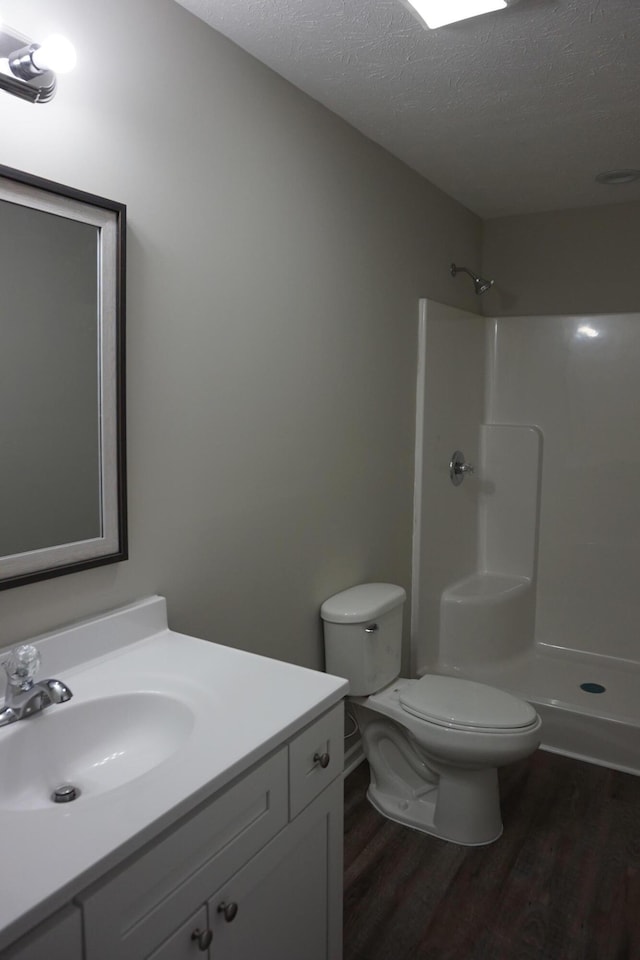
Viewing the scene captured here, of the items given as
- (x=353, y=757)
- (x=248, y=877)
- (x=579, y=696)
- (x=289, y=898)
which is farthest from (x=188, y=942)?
(x=579, y=696)

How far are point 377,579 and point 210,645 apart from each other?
121 centimetres

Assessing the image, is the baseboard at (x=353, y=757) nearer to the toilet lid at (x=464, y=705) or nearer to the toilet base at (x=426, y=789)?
the toilet base at (x=426, y=789)

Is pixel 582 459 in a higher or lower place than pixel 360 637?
higher

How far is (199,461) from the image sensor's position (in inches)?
72.7

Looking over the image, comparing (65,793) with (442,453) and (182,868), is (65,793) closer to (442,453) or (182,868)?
(182,868)

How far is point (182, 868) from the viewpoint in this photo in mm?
1073

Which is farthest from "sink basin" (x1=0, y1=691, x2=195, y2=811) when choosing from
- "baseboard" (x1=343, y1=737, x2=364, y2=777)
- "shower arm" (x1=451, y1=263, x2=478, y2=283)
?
"shower arm" (x1=451, y1=263, x2=478, y2=283)

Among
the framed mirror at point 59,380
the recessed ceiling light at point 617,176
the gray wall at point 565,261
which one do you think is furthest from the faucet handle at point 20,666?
the gray wall at point 565,261

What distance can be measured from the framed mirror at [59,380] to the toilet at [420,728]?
1.05 m

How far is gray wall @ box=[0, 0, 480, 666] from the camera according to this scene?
153cm

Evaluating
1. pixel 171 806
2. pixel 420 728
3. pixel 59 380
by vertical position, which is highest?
pixel 59 380

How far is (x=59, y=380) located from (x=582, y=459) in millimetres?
2717

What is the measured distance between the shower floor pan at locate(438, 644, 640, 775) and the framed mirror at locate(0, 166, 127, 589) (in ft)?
6.84

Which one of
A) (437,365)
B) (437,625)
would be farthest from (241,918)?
(437,365)
